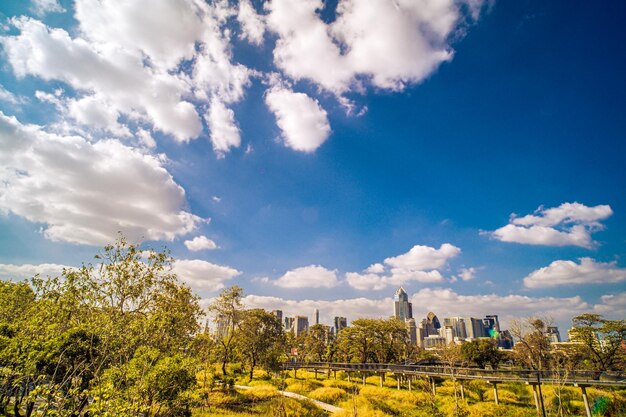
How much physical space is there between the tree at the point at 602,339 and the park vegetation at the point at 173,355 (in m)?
0.15

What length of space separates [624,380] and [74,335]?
4194 centimetres

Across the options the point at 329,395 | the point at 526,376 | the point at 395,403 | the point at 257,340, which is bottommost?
the point at 329,395

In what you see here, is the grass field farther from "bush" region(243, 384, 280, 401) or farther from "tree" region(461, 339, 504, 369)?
"tree" region(461, 339, 504, 369)

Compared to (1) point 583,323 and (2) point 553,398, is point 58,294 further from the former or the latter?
(1) point 583,323

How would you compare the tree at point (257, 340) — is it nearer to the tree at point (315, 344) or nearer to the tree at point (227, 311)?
the tree at point (227, 311)

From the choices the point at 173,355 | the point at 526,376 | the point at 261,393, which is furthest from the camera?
the point at 261,393

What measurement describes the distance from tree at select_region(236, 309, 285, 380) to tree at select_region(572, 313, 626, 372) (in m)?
47.5

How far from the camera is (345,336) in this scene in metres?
61.6

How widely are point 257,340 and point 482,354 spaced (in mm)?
41371

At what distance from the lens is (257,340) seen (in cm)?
4878

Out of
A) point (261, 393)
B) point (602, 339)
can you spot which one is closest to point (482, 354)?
point (602, 339)

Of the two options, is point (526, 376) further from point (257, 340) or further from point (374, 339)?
point (257, 340)

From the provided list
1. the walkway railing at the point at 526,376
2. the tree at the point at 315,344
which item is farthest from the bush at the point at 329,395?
the tree at the point at 315,344

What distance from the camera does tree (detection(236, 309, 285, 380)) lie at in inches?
1816
